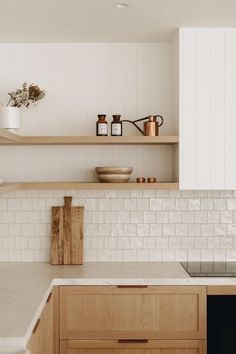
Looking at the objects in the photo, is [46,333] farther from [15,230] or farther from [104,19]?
[104,19]

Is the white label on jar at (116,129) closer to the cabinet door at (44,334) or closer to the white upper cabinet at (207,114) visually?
the white upper cabinet at (207,114)

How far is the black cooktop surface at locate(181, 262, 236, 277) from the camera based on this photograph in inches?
131

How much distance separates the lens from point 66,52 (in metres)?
3.88

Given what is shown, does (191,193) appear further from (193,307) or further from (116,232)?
(193,307)

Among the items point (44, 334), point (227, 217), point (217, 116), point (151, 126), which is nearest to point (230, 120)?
point (217, 116)

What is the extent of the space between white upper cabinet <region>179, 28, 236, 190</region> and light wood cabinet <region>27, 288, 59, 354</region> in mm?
1236

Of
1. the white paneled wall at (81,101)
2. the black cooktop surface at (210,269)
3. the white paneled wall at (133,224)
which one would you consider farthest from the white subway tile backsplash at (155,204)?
the black cooktop surface at (210,269)

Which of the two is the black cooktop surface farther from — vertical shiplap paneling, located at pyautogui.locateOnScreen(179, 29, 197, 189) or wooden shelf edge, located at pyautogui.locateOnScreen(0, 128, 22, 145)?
wooden shelf edge, located at pyautogui.locateOnScreen(0, 128, 22, 145)

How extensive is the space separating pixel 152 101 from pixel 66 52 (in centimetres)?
75

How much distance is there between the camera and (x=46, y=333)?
2898mm

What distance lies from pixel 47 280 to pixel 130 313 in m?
0.58

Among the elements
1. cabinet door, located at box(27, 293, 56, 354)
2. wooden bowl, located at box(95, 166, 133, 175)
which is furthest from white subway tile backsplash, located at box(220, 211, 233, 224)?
cabinet door, located at box(27, 293, 56, 354)

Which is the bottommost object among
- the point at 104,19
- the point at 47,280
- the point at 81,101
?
the point at 47,280

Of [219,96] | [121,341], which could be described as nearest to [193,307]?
[121,341]
